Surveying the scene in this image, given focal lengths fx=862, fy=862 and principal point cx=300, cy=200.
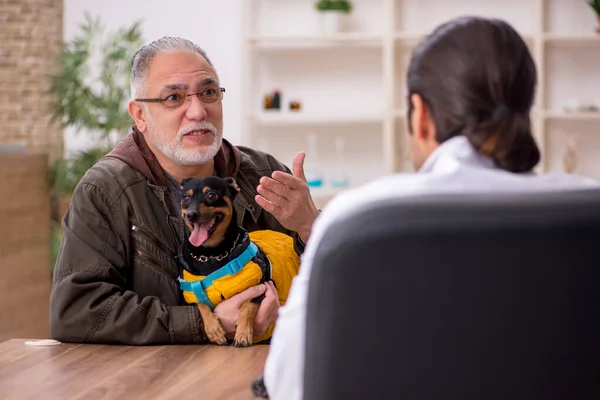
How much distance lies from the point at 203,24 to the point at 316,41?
3.04ft

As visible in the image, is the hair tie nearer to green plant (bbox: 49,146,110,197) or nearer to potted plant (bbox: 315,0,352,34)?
green plant (bbox: 49,146,110,197)

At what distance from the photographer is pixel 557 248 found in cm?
89

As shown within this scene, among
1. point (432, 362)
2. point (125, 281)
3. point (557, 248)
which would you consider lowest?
point (125, 281)

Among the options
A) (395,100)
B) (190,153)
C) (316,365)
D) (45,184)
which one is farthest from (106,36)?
(316,365)

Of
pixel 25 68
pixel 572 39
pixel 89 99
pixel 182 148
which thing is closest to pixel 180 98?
pixel 182 148

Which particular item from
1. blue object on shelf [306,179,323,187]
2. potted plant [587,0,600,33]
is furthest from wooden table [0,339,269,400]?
potted plant [587,0,600,33]

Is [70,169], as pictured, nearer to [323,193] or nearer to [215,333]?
[323,193]

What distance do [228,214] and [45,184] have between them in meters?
2.69

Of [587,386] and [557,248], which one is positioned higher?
[557,248]

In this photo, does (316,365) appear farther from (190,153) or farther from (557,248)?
(190,153)

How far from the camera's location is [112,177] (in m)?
2.21

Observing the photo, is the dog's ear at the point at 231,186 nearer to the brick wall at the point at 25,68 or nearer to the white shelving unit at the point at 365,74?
the white shelving unit at the point at 365,74

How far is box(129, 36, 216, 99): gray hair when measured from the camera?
91.1 inches

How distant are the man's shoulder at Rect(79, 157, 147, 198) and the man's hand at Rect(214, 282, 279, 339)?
1.40 feet
